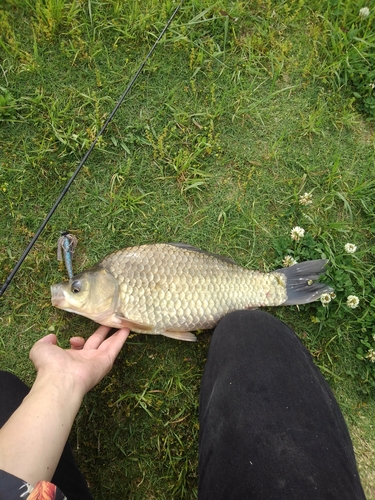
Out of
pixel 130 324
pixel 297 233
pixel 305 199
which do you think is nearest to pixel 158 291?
pixel 130 324

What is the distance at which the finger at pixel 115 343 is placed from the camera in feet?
6.64

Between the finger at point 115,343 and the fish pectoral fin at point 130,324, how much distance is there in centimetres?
5

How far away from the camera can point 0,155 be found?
2.45m

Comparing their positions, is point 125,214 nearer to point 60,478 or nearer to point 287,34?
point 60,478

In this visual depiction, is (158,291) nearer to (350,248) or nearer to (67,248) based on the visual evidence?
(67,248)

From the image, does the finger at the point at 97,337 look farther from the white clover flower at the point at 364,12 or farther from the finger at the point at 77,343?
the white clover flower at the point at 364,12

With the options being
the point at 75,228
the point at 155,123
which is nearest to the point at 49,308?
the point at 75,228

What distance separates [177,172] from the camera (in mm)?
2488

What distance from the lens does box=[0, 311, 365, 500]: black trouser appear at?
142 centimetres

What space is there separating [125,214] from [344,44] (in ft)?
6.39

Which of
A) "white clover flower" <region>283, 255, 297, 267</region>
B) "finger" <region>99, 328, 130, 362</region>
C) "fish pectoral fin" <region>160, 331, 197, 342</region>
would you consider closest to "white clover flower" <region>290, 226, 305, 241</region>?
"white clover flower" <region>283, 255, 297, 267</region>

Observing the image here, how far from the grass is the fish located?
274 millimetres

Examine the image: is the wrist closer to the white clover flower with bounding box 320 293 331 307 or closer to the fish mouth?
the fish mouth

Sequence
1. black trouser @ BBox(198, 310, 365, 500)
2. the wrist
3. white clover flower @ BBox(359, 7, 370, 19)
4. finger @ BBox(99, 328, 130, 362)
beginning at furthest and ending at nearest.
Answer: white clover flower @ BBox(359, 7, 370, 19)
finger @ BBox(99, 328, 130, 362)
the wrist
black trouser @ BBox(198, 310, 365, 500)
